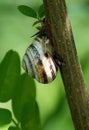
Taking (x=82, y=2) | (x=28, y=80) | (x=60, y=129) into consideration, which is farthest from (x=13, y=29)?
(x=28, y=80)

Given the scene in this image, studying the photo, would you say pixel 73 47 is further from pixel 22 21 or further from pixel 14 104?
pixel 22 21

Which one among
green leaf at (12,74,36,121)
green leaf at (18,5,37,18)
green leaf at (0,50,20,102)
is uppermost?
green leaf at (18,5,37,18)

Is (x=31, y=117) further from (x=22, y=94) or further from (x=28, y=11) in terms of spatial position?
(x=28, y=11)

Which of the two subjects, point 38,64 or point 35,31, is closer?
point 38,64

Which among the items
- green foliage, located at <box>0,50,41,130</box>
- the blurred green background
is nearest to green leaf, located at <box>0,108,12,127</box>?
green foliage, located at <box>0,50,41,130</box>

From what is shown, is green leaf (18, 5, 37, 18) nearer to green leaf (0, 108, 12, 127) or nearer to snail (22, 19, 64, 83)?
snail (22, 19, 64, 83)

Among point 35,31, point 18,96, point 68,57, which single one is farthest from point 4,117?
point 35,31

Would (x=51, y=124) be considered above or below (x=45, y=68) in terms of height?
below
